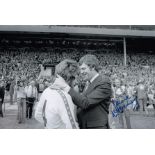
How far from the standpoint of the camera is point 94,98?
1.67 m

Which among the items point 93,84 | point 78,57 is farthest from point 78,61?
point 93,84

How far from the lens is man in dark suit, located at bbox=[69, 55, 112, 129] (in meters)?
1.68

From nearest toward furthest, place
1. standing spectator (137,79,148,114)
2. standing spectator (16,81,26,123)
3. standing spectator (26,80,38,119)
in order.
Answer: standing spectator (26,80,38,119) < standing spectator (16,81,26,123) < standing spectator (137,79,148,114)

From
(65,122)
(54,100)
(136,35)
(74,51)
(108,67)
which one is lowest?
(65,122)

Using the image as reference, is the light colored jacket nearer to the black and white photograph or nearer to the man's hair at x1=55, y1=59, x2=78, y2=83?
the man's hair at x1=55, y1=59, x2=78, y2=83

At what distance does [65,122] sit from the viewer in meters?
1.57

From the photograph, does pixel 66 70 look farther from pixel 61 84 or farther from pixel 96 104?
pixel 96 104

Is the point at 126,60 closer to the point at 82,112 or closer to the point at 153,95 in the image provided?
the point at 153,95

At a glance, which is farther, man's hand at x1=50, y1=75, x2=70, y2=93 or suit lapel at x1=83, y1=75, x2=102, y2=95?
suit lapel at x1=83, y1=75, x2=102, y2=95

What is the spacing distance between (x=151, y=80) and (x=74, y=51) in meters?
1.11

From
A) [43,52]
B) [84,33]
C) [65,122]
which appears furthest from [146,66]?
[65,122]
